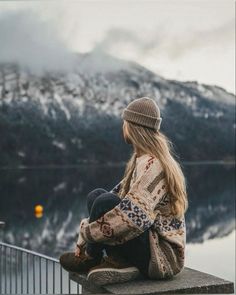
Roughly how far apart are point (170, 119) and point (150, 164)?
176327 mm

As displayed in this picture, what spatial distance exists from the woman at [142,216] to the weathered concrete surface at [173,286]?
4cm

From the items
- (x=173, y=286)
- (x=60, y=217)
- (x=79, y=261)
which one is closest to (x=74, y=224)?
(x=60, y=217)

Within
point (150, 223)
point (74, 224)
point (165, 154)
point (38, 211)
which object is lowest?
point (74, 224)

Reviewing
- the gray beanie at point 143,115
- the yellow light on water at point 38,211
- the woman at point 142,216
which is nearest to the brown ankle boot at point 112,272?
the woman at point 142,216

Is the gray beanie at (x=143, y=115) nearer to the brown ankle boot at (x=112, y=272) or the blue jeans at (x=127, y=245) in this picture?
the blue jeans at (x=127, y=245)

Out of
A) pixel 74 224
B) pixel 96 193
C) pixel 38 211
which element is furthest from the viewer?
pixel 38 211

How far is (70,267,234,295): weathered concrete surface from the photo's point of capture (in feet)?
11.4

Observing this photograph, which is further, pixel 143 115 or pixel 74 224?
pixel 74 224

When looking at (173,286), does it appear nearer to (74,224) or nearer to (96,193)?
(96,193)

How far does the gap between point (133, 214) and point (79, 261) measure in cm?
55

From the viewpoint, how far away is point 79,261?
388cm

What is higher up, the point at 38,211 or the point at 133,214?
the point at 133,214

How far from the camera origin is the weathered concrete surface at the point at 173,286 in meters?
3.47

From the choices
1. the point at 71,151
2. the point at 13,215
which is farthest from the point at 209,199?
the point at 71,151
